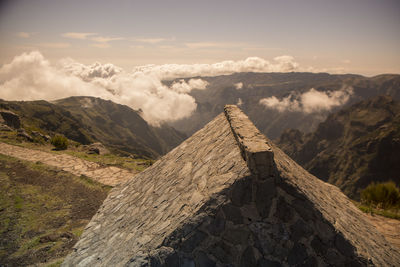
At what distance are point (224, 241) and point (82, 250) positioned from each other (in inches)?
201

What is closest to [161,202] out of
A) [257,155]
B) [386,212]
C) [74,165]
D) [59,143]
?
[257,155]

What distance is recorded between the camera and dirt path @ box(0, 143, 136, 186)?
1647cm

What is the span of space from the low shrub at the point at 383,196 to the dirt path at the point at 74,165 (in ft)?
51.7

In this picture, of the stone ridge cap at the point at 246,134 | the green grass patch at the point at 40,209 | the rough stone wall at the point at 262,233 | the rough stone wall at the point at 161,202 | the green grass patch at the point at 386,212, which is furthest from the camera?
the green grass patch at the point at 386,212

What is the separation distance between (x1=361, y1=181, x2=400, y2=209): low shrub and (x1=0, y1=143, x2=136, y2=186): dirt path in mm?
15743

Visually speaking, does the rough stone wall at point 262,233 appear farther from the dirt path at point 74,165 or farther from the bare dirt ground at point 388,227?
the dirt path at point 74,165

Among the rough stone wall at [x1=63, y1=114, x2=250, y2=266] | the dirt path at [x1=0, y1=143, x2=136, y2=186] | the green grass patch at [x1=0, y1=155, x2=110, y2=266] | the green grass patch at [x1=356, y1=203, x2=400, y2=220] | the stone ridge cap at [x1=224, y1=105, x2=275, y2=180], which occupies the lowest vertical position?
the dirt path at [x1=0, y1=143, x2=136, y2=186]

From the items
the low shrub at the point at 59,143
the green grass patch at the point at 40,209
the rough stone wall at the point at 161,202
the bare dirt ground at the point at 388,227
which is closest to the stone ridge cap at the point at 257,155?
the rough stone wall at the point at 161,202

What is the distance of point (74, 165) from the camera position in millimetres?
18109

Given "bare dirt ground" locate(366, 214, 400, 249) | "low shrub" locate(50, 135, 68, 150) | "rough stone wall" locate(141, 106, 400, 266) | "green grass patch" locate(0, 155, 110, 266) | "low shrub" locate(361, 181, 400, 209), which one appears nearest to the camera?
"rough stone wall" locate(141, 106, 400, 266)

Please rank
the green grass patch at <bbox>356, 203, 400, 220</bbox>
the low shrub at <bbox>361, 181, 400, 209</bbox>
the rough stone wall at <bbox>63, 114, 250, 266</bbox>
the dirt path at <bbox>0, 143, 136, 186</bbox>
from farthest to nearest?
1. the dirt path at <bbox>0, 143, 136, 186</bbox>
2. the low shrub at <bbox>361, 181, 400, 209</bbox>
3. the green grass patch at <bbox>356, 203, 400, 220</bbox>
4. the rough stone wall at <bbox>63, 114, 250, 266</bbox>

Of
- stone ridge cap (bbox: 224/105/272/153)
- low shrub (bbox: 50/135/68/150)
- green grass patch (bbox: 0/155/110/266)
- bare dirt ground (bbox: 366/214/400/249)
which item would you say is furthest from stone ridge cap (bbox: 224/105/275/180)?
low shrub (bbox: 50/135/68/150)

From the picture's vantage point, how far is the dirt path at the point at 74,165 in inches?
648

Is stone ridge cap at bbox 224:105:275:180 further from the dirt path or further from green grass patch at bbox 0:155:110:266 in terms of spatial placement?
the dirt path
